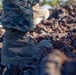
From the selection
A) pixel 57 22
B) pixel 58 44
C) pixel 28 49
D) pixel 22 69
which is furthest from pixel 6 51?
pixel 57 22

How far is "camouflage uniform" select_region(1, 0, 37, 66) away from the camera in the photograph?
316 cm

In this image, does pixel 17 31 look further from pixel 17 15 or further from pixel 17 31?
pixel 17 15

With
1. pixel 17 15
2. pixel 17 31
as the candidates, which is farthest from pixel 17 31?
pixel 17 15

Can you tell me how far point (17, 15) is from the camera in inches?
126

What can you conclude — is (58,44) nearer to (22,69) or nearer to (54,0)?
(22,69)

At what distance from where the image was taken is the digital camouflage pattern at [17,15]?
3152 millimetres

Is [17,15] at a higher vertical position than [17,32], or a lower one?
higher

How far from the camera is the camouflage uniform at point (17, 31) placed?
3162 mm

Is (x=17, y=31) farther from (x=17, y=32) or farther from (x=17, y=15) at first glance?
(x=17, y=15)

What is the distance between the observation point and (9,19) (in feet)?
10.4

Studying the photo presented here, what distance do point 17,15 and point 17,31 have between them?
0.17m

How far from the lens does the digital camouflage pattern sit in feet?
10.3

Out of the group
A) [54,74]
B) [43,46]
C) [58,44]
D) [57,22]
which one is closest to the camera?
[54,74]

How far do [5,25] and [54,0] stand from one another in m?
5.94
